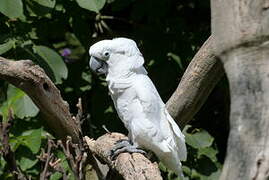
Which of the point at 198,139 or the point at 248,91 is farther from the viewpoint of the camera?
the point at 198,139

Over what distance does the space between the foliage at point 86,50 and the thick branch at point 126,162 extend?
318 mm

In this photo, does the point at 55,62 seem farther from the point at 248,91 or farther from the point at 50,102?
the point at 248,91

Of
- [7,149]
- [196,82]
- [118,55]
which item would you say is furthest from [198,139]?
[7,149]

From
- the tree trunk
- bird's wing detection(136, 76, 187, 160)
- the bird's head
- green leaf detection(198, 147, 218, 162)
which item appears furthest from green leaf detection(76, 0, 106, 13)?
Answer: the tree trunk

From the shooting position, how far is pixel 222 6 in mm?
1205

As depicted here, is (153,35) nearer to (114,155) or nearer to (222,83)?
(222,83)

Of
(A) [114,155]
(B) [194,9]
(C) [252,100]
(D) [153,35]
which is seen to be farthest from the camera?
(B) [194,9]

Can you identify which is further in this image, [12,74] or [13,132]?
[13,132]

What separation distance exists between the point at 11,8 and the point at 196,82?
699 mm

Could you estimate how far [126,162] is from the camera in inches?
79.6

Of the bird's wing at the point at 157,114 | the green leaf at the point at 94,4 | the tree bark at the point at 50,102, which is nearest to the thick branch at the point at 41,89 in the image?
the tree bark at the point at 50,102

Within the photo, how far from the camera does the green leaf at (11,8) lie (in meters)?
2.30

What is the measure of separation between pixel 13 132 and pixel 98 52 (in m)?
0.72


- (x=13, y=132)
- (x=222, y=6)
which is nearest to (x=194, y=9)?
(x=13, y=132)
